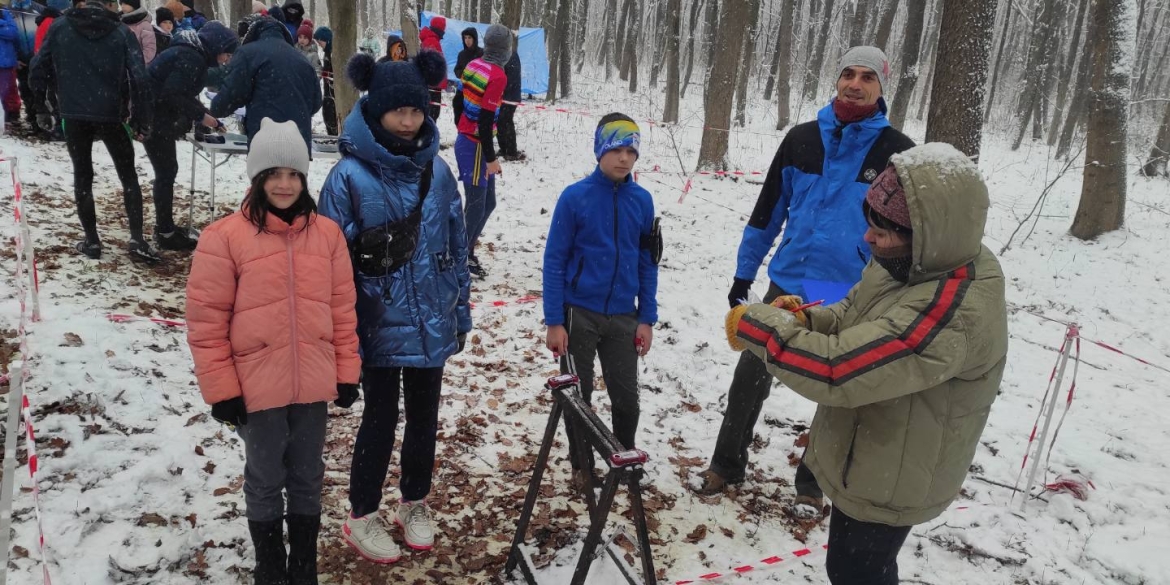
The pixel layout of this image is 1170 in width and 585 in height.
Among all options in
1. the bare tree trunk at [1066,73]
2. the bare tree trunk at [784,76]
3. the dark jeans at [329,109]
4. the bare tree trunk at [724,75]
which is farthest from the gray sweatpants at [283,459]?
the bare tree trunk at [1066,73]

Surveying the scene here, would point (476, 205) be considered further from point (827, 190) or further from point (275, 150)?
point (275, 150)

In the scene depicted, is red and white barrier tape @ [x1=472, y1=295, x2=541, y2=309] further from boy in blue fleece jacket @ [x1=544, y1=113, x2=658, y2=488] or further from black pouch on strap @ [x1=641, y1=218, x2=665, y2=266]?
black pouch on strap @ [x1=641, y1=218, x2=665, y2=266]

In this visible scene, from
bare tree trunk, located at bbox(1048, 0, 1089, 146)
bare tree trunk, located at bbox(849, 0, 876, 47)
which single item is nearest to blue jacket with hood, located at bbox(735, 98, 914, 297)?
bare tree trunk, located at bbox(849, 0, 876, 47)

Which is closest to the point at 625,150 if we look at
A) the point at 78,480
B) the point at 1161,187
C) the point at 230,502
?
the point at 230,502

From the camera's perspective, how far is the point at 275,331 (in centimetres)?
257

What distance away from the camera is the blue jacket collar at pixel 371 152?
2812 mm

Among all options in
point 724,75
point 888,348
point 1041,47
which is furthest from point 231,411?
point 1041,47

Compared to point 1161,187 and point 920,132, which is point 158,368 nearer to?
point 1161,187

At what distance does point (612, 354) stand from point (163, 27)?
909 centimetres

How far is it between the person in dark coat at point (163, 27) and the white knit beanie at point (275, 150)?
848 cm

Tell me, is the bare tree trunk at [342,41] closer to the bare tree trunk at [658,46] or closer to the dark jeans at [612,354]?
the dark jeans at [612,354]

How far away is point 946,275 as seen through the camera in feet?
6.88

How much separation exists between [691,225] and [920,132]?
62.0ft

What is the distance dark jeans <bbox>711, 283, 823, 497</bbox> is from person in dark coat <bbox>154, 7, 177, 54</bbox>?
9329 mm
